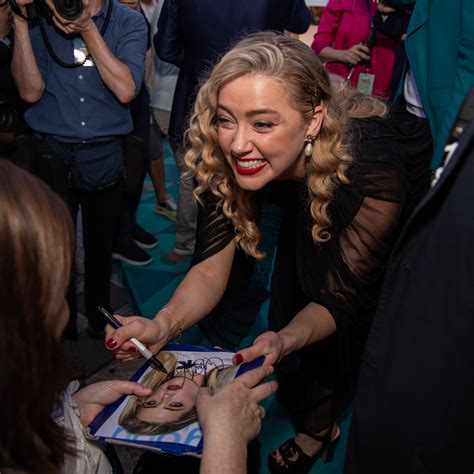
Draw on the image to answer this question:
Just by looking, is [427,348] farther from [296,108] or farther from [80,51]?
[80,51]

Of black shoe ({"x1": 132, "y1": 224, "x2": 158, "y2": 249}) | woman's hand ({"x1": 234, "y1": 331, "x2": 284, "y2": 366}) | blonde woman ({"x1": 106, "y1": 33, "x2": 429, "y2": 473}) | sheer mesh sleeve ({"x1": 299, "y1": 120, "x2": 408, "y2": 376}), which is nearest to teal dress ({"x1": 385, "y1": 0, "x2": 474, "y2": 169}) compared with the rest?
blonde woman ({"x1": 106, "y1": 33, "x2": 429, "y2": 473})

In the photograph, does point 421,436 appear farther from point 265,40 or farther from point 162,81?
point 162,81

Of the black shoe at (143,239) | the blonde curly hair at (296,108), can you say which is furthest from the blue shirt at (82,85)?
the black shoe at (143,239)

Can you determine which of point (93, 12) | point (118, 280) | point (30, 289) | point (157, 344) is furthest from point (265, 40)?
point (118, 280)

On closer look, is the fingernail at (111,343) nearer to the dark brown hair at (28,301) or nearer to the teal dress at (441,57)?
the dark brown hair at (28,301)

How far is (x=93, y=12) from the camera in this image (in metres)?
1.95

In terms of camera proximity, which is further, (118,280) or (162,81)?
(162,81)

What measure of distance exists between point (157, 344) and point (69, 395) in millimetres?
324

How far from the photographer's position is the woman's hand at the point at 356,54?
2693 mm

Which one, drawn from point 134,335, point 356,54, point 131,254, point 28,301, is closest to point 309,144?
point 134,335

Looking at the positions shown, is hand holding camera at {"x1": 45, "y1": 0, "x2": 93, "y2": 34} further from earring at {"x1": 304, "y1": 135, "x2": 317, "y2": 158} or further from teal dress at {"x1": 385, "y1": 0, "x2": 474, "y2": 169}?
teal dress at {"x1": 385, "y1": 0, "x2": 474, "y2": 169}

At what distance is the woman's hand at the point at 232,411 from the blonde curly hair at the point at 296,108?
569 millimetres

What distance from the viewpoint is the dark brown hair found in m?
0.71

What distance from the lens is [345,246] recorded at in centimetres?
Result: 156
